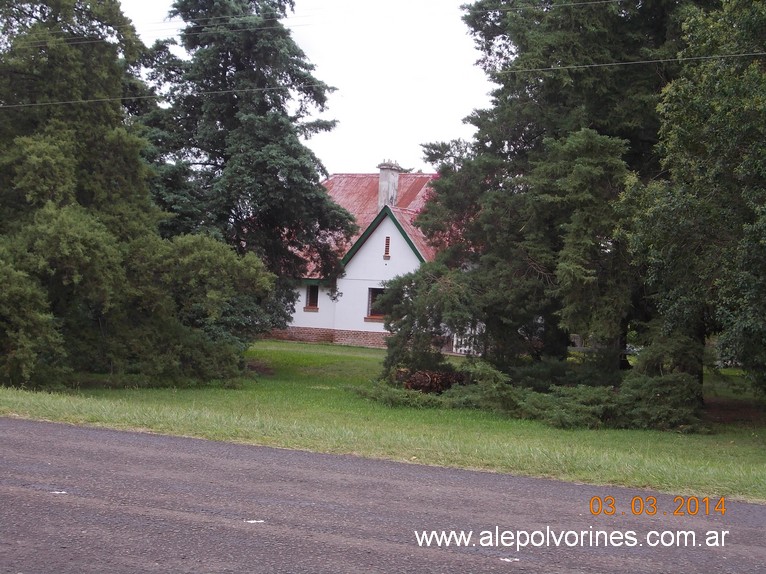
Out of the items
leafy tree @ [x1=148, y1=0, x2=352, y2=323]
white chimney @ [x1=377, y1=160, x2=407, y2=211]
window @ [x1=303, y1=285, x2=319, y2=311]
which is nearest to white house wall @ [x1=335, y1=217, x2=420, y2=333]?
window @ [x1=303, y1=285, x2=319, y2=311]

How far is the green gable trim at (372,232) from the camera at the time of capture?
41469 mm

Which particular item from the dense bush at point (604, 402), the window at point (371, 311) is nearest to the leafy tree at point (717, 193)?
the dense bush at point (604, 402)

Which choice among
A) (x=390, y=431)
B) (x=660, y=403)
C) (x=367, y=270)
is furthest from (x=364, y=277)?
(x=390, y=431)

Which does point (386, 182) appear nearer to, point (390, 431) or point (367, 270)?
point (367, 270)

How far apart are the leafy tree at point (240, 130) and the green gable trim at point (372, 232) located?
37.3 ft

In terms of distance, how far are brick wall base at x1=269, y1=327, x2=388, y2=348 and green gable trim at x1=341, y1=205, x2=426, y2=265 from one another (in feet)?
12.7

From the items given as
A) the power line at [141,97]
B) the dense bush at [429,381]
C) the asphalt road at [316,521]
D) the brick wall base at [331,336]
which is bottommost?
the dense bush at [429,381]

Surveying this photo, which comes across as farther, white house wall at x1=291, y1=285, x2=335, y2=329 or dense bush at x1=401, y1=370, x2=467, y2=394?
white house wall at x1=291, y1=285, x2=335, y2=329

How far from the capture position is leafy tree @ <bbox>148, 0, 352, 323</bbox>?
27672mm

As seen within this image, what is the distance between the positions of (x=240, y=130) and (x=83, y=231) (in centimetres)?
→ 977

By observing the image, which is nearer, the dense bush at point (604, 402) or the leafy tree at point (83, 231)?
the leafy tree at point (83, 231)
